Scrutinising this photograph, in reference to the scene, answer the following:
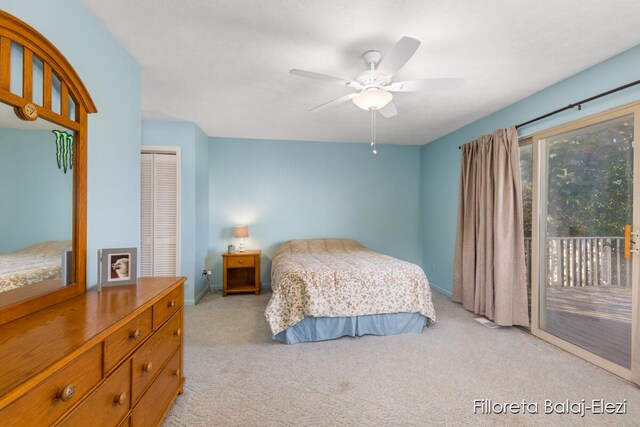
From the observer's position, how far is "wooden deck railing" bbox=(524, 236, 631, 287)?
3.07 m

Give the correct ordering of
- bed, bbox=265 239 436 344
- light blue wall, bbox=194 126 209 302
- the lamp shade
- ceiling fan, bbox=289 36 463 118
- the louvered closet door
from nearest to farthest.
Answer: ceiling fan, bbox=289 36 463 118 → bed, bbox=265 239 436 344 → the louvered closet door → light blue wall, bbox=194 126 209 302 → the lamp shade

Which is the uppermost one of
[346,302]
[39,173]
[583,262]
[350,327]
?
[39,173]

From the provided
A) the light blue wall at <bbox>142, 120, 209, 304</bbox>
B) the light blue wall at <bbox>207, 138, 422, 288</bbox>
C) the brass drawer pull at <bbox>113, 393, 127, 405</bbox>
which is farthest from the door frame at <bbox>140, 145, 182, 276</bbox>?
the brass drawer pull at <bbox>113, 393, 127, 405</bbox>

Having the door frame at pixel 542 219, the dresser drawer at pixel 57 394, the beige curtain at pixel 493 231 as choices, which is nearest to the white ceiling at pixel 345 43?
the door frame at pixel 542 219

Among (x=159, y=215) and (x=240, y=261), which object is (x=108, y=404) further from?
(x=240, y=261)

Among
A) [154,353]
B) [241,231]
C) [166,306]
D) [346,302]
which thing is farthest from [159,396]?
[241,231]

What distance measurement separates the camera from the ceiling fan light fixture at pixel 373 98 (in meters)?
2.12

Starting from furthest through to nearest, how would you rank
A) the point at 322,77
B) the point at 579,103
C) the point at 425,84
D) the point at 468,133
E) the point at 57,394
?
the point at 468,133 < the point at 579,103 < the point at 425,84 < the point at 322,77 < the point at 57,394

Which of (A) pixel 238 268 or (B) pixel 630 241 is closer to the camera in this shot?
(B) pixel 630 241

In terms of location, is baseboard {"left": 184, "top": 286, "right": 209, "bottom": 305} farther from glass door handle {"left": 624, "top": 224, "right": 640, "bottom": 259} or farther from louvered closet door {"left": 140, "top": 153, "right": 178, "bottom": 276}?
glass door handle {"left": 624, "top": 224, "right": 640, "bottom": 259}

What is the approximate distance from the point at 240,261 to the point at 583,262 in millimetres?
4487

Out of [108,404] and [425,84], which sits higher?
[425,84]

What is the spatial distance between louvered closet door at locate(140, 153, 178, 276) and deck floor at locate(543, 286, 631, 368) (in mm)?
4470

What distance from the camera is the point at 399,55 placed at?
5.78 ft
